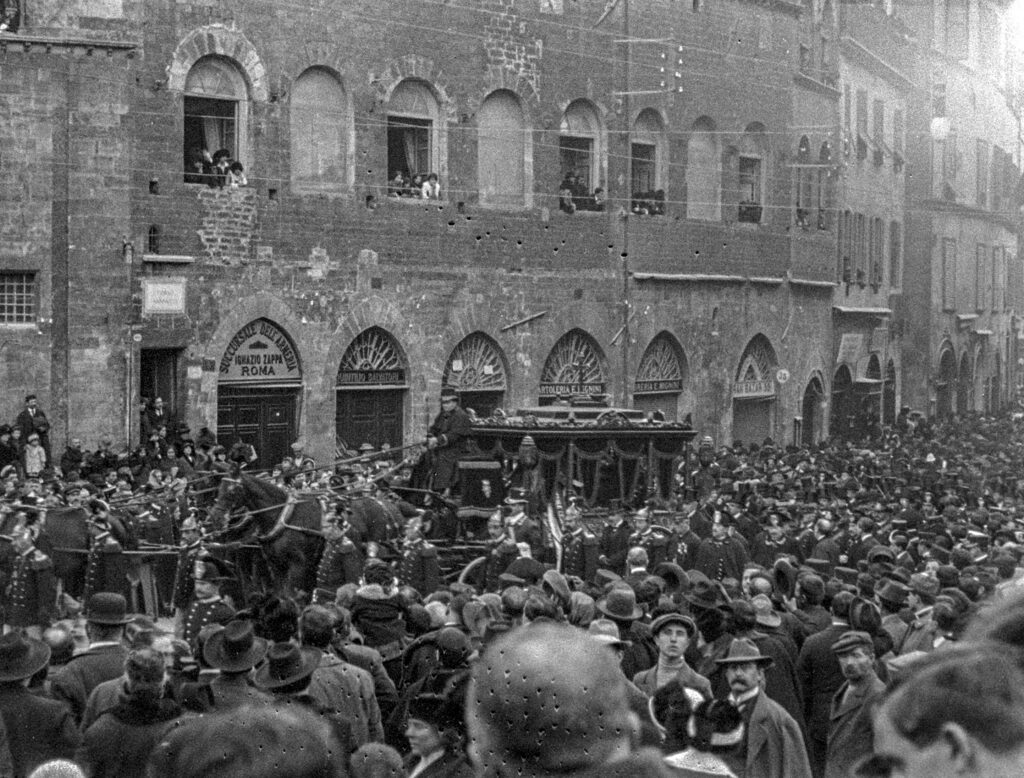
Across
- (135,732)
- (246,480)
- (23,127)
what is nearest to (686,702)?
(135,732)

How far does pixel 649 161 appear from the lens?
122ft

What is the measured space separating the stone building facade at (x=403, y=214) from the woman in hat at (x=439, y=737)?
67.0 ft

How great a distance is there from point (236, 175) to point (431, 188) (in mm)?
4419

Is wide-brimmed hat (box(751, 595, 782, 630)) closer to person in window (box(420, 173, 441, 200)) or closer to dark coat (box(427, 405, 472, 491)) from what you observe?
dark coat (box(427, 405, 472, 491))

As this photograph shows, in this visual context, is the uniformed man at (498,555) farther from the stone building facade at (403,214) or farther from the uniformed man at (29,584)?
the stone building facade at (403,214)

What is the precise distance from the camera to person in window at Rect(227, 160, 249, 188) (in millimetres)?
28750

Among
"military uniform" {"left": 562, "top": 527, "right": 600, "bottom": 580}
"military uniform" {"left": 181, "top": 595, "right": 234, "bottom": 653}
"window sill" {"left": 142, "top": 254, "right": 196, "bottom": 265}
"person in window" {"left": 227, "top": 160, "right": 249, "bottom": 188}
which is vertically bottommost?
"military uniform" {"left": 562, "top": 527, "right": 600, "bottom": 580}

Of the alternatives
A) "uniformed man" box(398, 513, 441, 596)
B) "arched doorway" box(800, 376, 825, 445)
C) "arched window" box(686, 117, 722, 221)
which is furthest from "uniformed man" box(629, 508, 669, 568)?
"arched doorway" box(800, 376, 825, 445)

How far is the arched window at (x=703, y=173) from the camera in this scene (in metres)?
38.4

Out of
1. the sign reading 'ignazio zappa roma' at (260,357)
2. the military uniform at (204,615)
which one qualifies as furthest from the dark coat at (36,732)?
the sign reading 'ignazio zappa roma' at (260,357)

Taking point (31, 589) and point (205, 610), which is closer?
point (205, 610)

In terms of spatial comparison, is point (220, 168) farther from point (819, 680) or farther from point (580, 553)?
point (819, 680)

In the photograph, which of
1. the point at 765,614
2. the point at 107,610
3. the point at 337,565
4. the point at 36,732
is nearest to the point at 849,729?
the point at 765,614

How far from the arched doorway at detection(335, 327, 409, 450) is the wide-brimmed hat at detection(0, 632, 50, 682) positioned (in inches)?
880
